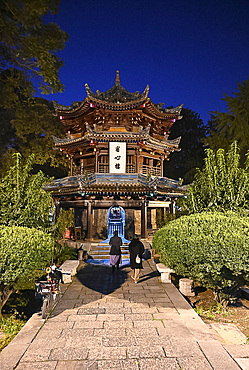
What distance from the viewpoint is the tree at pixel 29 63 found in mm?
14820

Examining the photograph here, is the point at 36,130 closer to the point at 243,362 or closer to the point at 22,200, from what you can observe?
the point at 22,200

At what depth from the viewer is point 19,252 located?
18.3 ft

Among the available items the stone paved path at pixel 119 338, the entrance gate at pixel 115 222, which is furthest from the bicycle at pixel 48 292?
the entrance gate at pixel 115 222

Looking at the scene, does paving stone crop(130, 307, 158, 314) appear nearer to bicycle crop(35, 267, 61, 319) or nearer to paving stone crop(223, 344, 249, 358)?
paving stone crop(223, 344, 249, 358)

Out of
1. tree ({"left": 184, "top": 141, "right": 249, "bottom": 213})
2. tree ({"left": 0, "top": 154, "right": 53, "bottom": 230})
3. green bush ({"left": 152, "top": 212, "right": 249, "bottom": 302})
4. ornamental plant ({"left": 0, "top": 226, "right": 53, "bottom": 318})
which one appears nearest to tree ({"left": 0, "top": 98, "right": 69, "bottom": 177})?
tree ({"left": 0, "top": 154, "right": 53, "bottom": 230})

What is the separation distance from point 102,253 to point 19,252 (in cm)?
846

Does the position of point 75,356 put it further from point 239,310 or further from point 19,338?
point 239,310

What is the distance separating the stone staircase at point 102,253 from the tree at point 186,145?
23.3m

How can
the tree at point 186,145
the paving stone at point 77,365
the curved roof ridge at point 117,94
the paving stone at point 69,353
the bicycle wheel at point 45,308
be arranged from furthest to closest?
the tree at point 186,145 → the curved roof ridge at point 117,94 → the bicycle wheel at point 45,308 → the paving stone at point 69,353 → the paving stone at point 77,365

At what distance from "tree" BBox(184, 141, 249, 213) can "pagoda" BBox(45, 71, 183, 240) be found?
23.6 feet

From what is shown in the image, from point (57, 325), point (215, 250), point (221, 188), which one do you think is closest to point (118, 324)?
point (57, 325)

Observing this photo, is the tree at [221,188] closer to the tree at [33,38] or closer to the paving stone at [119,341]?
the paving stone at [119,341]

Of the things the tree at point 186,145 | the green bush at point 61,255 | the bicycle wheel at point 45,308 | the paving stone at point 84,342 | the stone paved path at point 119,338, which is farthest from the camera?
the tree at point 186,145

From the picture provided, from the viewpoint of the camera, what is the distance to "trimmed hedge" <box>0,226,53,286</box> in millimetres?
5367
